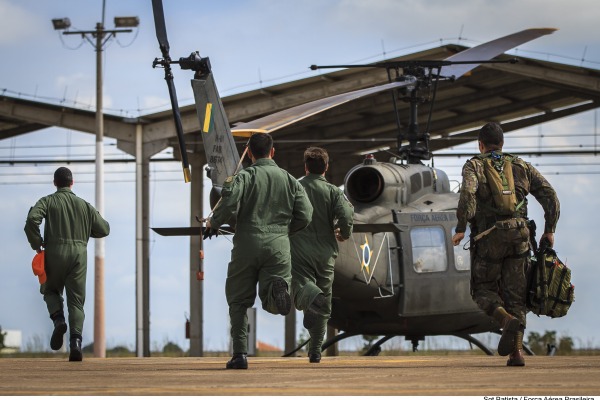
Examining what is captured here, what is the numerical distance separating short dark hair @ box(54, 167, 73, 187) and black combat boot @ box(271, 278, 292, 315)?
13.1ft

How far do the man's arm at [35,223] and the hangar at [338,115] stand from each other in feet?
49.7

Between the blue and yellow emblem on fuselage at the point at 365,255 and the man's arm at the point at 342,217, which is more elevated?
the man's arm at the point at 342,217

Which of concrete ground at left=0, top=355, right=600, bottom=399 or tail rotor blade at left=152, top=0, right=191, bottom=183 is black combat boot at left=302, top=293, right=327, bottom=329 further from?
tail rotor blade at left=152, top=0, right=191, bottom=183

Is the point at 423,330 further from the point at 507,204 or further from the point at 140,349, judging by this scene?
the point at 140,349

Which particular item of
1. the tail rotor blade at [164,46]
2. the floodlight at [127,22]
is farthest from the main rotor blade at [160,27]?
the floodlight at [127,22]

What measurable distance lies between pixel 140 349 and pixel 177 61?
1678 cm

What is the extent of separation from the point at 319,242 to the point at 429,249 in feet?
19.8

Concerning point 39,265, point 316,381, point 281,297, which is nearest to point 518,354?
point 281,297

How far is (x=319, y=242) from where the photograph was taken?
40.8 feet

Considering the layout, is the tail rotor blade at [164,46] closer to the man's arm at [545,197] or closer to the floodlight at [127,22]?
the man's arm at [545,197]

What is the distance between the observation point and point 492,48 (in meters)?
20.8

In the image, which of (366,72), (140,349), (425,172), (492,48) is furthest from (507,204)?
(140,349)

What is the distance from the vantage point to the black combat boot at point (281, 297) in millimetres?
10789

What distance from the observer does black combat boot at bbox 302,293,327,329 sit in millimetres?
11703
